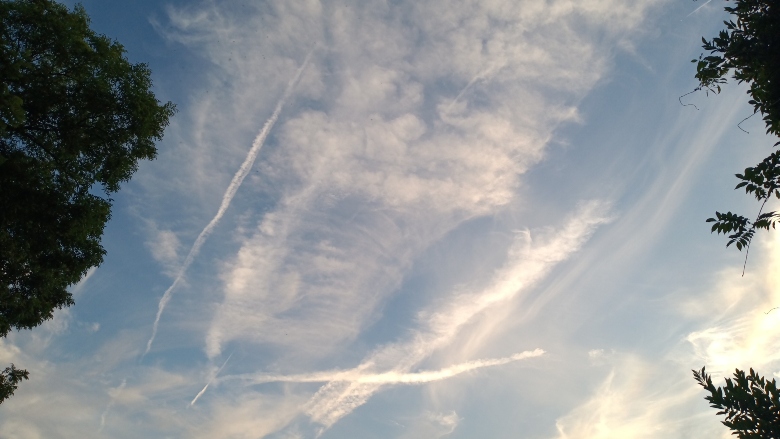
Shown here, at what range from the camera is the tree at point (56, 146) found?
Result: 12.8 m

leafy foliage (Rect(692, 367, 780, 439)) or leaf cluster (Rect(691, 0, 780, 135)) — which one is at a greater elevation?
leaf cluster (Rect(691, 0, 780, 135))

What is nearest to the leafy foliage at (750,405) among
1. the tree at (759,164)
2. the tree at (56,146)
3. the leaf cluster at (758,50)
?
the tree at (759,164)

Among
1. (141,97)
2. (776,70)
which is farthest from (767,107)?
(141,97)

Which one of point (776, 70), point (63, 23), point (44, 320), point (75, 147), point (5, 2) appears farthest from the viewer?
point (44, 320)

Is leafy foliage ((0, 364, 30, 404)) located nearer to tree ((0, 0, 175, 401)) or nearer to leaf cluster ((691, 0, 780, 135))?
tree ((0, 0, 175, 401))

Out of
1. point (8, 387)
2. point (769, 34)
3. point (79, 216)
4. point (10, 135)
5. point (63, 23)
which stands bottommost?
point (8, 387)

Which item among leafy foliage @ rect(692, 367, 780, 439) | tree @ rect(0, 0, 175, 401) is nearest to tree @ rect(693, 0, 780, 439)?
leafy foliage @ rect(692, 367, 780, 439)

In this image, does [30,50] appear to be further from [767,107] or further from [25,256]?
[767,107]

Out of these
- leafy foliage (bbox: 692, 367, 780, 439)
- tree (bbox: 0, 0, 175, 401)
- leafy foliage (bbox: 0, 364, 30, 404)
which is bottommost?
leafy foliage (bbox: 692, 367, 780, 439)

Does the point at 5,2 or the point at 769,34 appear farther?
the point at 5,2

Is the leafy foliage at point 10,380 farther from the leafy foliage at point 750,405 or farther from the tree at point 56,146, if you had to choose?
the leafy foliage at point 750,405

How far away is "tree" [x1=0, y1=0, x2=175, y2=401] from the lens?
42.1 ft

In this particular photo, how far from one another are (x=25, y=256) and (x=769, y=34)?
1950 cm

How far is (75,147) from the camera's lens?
14164mm
